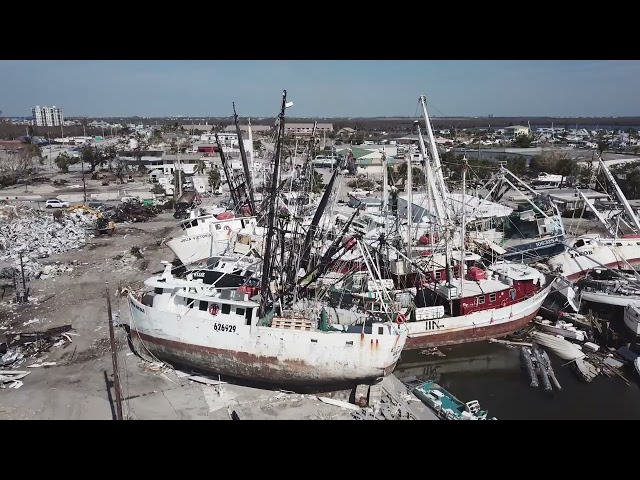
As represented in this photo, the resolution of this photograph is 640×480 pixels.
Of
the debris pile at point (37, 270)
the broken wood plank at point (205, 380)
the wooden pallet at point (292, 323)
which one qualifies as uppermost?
the wooden pallet at point (292, 323)

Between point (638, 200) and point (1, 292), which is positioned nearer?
point (1, 292)

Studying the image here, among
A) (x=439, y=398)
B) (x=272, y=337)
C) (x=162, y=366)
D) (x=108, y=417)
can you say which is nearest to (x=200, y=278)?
(x=162, y=366)

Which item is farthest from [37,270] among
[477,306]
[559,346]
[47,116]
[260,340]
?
[47,116]

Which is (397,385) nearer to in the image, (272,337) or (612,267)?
(272,337)

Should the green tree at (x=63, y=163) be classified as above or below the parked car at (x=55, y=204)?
above

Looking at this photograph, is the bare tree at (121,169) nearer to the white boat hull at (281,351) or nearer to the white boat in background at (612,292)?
the white boat hull at (281,351)

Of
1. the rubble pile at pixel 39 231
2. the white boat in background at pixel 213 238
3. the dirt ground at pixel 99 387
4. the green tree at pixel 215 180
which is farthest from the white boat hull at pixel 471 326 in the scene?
the green tree at pixel 215 180

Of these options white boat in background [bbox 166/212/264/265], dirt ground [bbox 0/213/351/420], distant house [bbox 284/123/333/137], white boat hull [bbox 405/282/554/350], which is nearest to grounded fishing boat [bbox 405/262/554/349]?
white boat hull [bbox 405/282/554/350]
